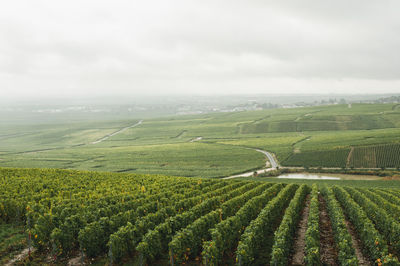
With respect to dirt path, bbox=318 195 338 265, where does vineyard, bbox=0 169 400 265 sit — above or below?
above

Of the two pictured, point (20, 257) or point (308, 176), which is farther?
point (308, 176)

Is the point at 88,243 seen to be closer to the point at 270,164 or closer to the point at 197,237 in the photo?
the point at 197,237

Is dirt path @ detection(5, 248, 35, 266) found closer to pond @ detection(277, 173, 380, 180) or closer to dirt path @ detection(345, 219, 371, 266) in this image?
dirt path @ detection(345, 219, 371, 266)

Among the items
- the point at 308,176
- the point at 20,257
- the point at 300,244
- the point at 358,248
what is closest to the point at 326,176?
the point at 308,176

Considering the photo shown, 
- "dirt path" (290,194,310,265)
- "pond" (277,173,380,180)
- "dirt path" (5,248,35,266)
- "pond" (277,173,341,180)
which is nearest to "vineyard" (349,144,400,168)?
"pond" (277,173,380,180)

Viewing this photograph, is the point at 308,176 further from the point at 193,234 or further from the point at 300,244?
the point at 193,234

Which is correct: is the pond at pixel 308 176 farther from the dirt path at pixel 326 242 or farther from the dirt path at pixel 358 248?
the dirt path at pixel 358 248

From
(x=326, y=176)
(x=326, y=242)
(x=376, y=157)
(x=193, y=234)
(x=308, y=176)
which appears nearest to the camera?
(x=193, y=234)

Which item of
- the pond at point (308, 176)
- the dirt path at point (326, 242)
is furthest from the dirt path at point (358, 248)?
the pond at point (308, 176)

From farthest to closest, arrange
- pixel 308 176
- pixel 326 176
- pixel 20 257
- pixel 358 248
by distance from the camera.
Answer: pixel 308 176 < pixel 326 176 < pixel 358 248 < pixel 20 257

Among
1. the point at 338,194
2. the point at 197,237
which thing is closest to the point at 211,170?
the point at 338,194

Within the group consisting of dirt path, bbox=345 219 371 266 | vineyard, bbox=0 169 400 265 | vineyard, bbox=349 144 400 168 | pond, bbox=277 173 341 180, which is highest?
vineyard, bbox=0 169 400 265

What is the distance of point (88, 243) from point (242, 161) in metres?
81.3

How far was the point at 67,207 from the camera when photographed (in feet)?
90.8
